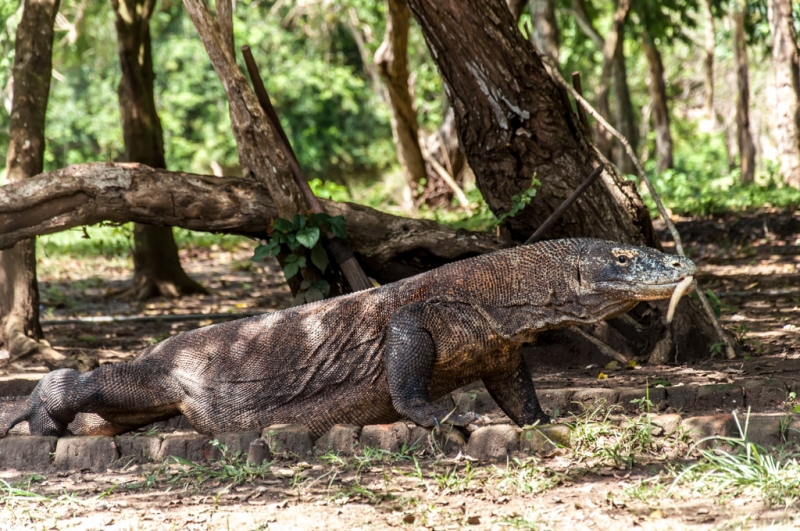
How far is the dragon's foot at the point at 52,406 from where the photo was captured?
4637 millimetres

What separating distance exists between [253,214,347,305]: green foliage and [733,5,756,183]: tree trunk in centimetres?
1332

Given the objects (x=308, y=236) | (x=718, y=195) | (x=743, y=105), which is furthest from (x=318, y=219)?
(x=743, y=105)

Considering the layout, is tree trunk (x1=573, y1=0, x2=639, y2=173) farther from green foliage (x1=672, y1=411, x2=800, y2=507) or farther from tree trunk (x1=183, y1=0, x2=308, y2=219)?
green foliage (x1=672, y1=411, x2=800, y2=507)

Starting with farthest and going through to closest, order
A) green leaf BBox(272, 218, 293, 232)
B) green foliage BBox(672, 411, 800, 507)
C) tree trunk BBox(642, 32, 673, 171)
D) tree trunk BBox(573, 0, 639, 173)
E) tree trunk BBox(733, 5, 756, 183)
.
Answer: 1. tree trunk BBox(642, 32, 673, 171)
2. tree trunk BBox(733, 5, 756, 183)
3. tree trunk BBox(573, 0, 639, 173)
4. green leaf BBox(272, 218, 293, 232)
5. green foliage BBox(672, 411, 800, 507)

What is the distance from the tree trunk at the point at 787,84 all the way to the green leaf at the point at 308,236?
10.8 meters

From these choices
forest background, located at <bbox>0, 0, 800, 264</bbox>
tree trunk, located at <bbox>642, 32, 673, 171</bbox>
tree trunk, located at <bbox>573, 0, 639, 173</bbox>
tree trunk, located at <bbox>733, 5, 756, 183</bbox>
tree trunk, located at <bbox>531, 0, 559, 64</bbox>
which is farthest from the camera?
forest background, located at <bbox>0, 0, 800, 264</bbox>

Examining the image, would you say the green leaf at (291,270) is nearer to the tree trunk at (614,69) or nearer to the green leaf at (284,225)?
the green leaf at (284,225)

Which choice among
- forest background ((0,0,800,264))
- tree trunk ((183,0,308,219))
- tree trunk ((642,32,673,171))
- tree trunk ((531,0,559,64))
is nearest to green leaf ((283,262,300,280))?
tree trunk ((183,0,308,219))

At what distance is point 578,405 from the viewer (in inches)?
193

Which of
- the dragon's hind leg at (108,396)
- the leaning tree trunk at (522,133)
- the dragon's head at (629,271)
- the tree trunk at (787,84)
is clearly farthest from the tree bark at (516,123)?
the tree trunk at (787,84)

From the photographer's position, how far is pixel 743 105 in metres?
20.2

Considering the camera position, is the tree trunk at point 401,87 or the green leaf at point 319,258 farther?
the tree trunk at point 401,87

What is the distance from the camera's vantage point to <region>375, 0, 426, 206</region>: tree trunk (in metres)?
13.2

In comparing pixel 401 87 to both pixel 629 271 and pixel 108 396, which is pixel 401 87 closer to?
pixel 108 396
